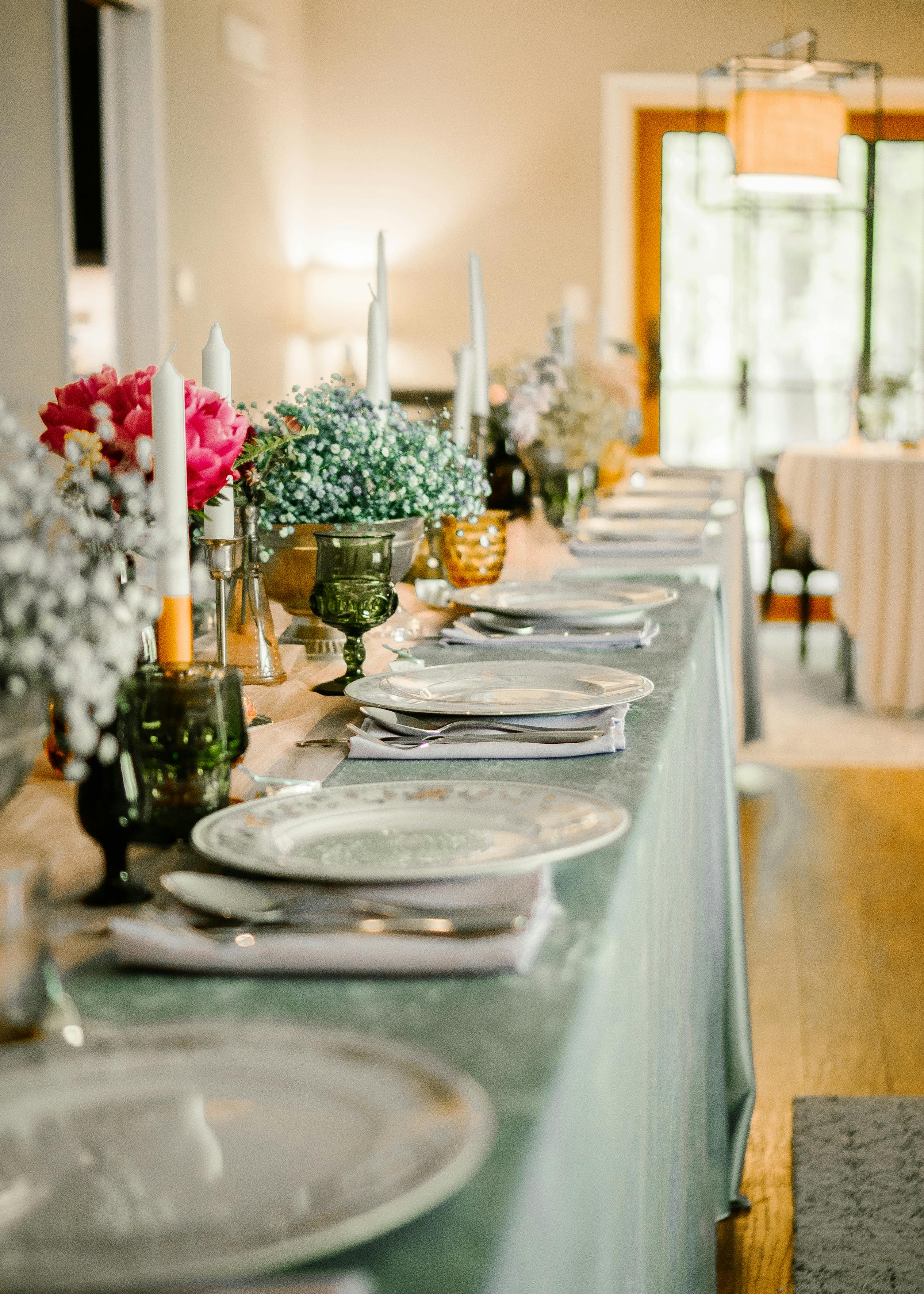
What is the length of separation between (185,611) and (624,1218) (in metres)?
0.52

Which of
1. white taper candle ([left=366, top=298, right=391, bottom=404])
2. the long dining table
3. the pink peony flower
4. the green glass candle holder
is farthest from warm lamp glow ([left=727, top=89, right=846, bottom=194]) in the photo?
the green glass candle holder

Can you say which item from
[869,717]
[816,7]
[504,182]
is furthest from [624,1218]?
[816,7]

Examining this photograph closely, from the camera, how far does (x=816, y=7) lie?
635 cm

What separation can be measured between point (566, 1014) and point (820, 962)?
2245mm

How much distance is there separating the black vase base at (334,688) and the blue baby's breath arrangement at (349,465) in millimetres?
238

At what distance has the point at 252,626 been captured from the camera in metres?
1.41

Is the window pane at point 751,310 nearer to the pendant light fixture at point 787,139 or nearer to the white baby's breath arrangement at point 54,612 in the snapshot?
the pendant light fixture at point 787,139

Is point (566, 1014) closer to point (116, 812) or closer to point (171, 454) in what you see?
point (116, 812)

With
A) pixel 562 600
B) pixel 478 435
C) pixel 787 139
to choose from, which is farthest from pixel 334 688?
pixel 787 139

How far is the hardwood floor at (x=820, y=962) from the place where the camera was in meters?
1.88

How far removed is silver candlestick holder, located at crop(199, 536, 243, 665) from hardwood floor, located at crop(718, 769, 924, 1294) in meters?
1.01

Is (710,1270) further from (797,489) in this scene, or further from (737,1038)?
(797,489)

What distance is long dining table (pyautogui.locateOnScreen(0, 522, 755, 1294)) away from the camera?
49cm

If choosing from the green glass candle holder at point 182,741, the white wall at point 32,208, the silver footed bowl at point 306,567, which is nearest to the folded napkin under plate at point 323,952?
the green glass candle holder at point 182,741
